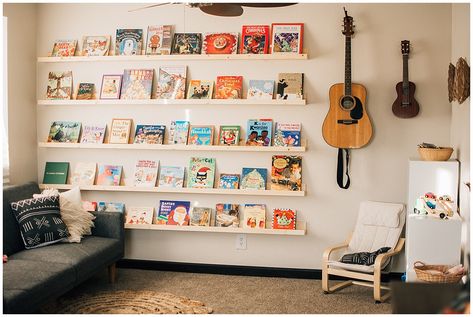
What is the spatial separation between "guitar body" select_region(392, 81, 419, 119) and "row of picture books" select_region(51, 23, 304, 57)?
2.87 ft

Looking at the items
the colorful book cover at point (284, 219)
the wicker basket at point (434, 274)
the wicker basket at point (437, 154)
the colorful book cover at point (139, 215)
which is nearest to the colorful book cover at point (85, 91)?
the colorful book cover at point (139, 215)

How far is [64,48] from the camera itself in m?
5.15

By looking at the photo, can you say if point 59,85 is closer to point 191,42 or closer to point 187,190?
point 191,42

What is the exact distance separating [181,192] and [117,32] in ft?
4.95

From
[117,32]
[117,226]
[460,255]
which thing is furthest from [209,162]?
[460,255]

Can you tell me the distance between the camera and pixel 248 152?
4.93 m

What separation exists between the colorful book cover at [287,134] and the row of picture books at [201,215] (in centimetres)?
56

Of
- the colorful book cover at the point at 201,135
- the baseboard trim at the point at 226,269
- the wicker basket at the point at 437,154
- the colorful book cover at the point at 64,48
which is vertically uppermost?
the colorful book cover at the point at 64,48

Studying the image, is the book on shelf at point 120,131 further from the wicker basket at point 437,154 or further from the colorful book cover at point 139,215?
the wicker basket at point 437,154

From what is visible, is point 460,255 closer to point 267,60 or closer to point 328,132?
point 328,132

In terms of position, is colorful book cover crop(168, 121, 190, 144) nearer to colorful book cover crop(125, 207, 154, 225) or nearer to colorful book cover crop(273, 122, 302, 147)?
colorful book cover crop(125, 207, 154, 225)

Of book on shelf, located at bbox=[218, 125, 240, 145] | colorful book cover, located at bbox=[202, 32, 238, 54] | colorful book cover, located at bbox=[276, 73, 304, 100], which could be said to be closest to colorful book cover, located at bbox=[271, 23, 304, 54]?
colorful book cover, located at bbox=[276, 73, 304, 100]

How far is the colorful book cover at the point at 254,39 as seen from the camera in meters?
4.84

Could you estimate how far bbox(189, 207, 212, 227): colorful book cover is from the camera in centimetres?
495
